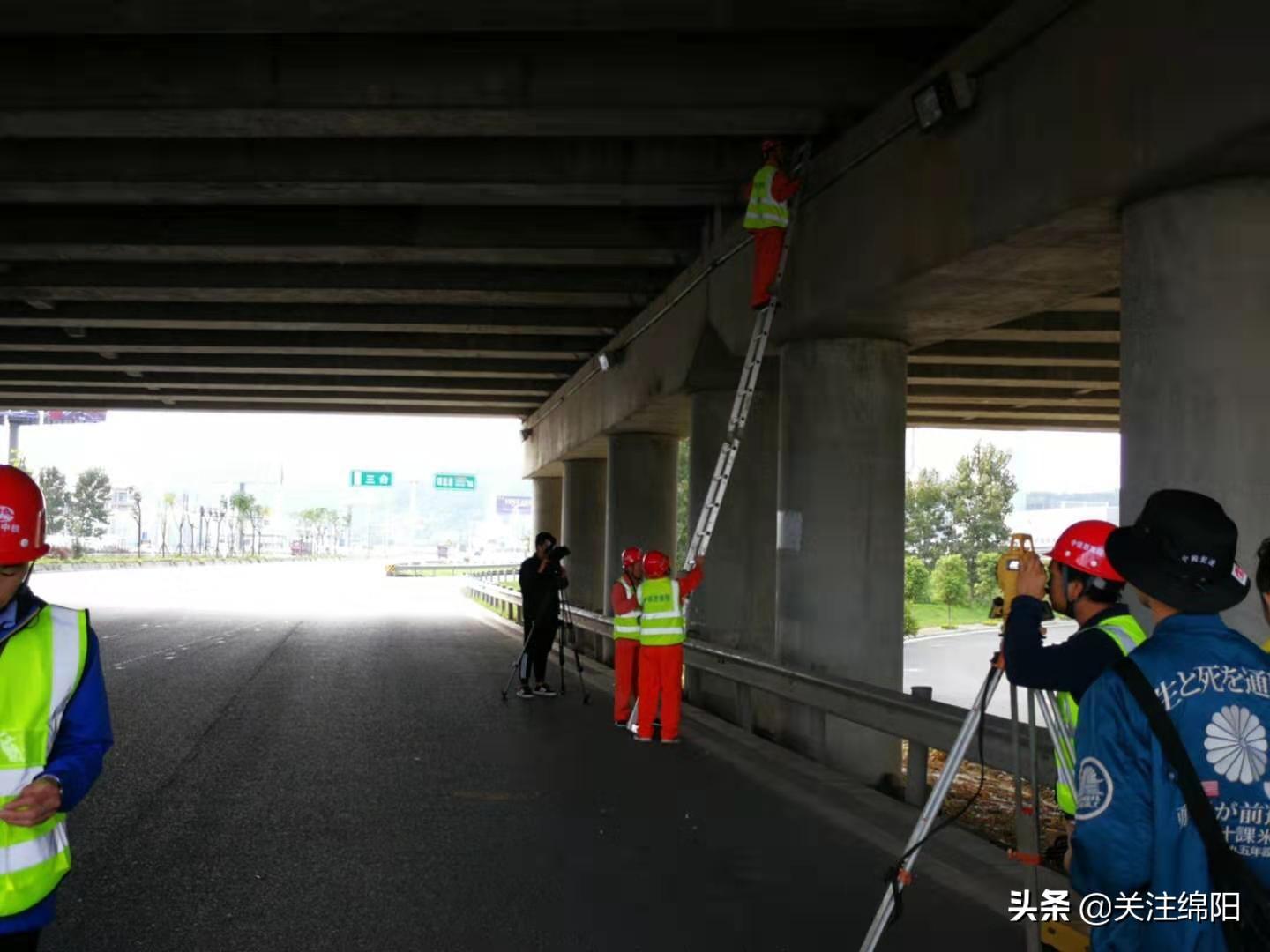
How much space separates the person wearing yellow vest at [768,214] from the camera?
37.4 ft

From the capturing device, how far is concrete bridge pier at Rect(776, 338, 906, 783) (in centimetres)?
1167

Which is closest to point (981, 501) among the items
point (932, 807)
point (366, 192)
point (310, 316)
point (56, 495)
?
point (310, 316)

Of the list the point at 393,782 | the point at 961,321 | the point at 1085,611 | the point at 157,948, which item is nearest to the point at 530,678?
the point at 393,782

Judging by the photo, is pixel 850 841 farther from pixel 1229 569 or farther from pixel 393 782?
pixel 1229 569

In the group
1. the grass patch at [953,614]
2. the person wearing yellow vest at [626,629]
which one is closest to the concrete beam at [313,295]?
the person wearing yellow vest at [626,629]

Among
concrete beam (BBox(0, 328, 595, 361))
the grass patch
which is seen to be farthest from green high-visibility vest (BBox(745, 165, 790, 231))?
the grass patch

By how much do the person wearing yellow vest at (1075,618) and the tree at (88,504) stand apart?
131585 millimetres

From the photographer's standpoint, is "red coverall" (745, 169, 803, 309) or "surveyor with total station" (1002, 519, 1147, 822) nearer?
"surveyor with total station" (1002, 519, 1147, 822)

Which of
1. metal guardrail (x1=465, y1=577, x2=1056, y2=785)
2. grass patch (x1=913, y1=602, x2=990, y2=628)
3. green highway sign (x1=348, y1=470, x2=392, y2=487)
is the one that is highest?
green highway sign (x1=348, y1=470, x2=392, y2=487)

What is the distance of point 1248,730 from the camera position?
2711 mm

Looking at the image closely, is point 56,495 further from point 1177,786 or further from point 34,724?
point 1177,786

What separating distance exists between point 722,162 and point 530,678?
21.7ft

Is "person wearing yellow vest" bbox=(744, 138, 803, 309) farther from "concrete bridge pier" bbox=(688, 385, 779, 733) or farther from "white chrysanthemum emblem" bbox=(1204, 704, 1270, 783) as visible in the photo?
"white chrysanthemum emblem" bbox=(1204, 704, 1270, 783)

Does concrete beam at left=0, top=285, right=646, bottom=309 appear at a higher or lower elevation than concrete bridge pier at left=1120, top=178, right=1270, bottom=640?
higher
